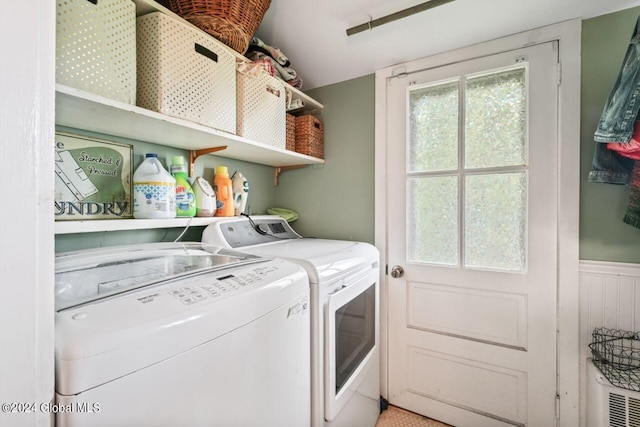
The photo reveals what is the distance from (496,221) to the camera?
147 cm

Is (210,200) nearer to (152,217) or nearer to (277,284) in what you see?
(152,217)

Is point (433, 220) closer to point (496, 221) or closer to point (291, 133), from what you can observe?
point (496, 221)

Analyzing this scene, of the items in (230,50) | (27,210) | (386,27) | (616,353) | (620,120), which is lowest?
(616,353)

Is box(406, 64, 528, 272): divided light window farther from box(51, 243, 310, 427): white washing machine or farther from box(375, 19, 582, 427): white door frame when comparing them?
box(51, 243, 310, 427): white washing machine

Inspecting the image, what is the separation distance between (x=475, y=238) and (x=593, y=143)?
2.16 ft

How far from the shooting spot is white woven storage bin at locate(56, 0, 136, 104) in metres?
0.76

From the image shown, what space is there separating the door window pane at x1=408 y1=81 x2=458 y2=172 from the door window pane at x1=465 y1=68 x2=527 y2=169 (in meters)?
0.08

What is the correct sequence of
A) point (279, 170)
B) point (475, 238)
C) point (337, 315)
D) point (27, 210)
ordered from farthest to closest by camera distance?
point (279, 170), point (475, 238), point (337, 315), point (27, 210)

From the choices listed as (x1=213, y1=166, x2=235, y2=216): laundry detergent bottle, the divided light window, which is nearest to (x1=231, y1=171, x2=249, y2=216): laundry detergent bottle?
(x1=213, y1=166, x2=235, y2=216): laundry detergent bottle

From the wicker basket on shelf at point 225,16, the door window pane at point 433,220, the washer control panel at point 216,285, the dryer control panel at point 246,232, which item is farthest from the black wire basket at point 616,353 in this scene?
the wicker basket on shelf at point 225,16

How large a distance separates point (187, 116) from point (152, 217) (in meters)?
0.44

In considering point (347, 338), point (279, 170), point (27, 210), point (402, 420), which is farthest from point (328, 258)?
point (402, 420)

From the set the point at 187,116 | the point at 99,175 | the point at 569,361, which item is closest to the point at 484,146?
the point at 569,361

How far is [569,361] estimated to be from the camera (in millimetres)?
1308
